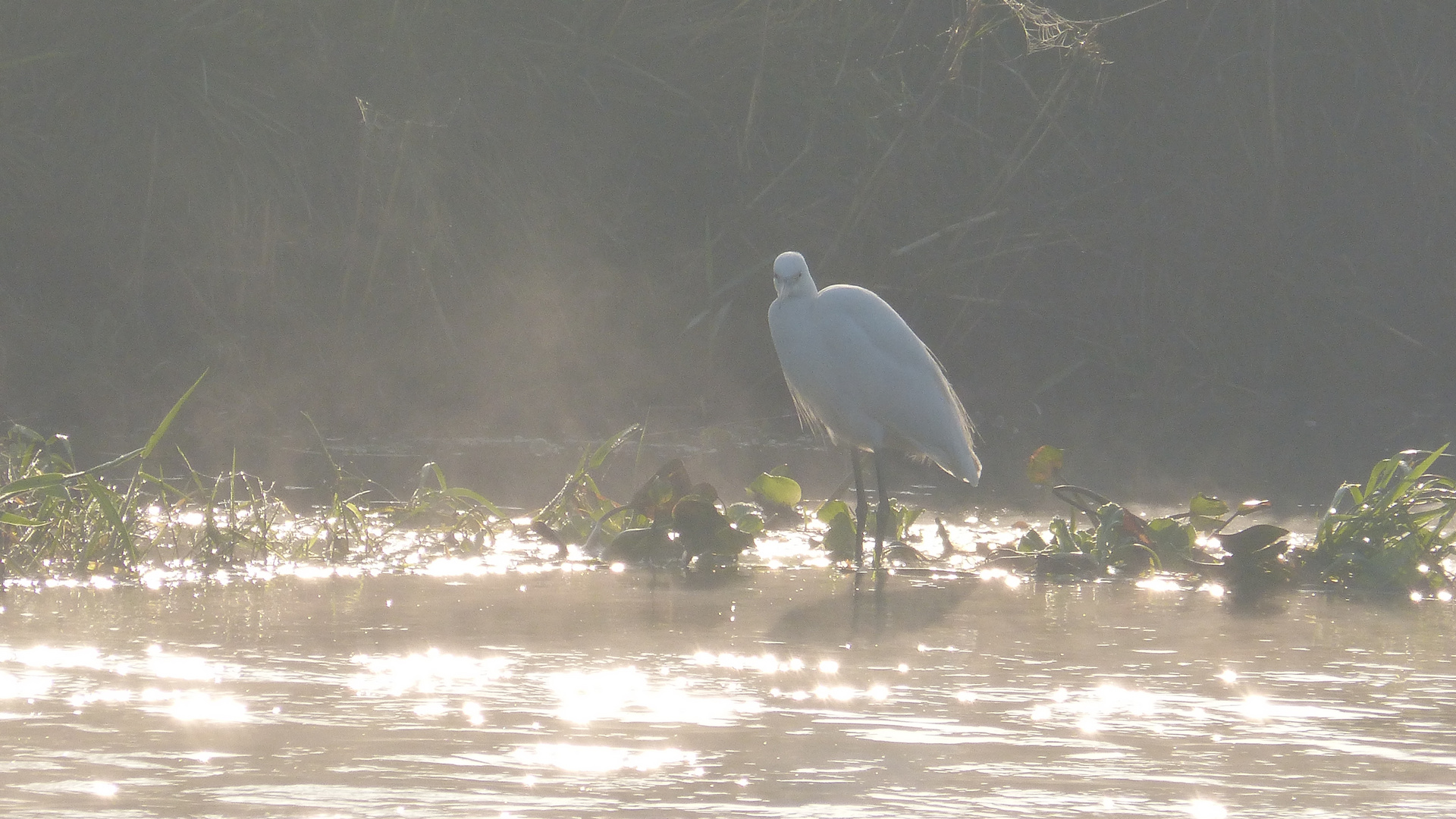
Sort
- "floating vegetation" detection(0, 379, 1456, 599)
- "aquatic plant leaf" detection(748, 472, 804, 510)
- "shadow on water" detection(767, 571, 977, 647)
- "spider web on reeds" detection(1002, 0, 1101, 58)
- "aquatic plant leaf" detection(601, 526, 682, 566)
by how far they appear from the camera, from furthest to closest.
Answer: "spider web on reeds" detection(1002, 0, 1101, 58)
"aquatic plant leaf" detection(748, 472, 804, 510)
"aquatic plant leaf" detection(601, 526, 682, 566)
"floating vegetation" detection(0, 379, 1456, 599)
"shadow on water" detection(767, 571, 977, 647)

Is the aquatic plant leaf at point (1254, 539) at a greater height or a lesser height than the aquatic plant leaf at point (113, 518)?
lesser

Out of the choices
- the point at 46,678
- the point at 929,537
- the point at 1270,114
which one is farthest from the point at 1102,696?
the point at 1270,114

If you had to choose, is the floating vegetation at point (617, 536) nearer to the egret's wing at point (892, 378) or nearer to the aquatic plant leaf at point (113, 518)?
the aquatic plant leaf at point (113, 518)

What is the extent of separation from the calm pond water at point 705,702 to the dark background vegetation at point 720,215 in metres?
2.69

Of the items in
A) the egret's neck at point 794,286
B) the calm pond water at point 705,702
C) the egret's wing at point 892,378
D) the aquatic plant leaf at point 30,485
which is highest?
the egret's neck at point 794,286

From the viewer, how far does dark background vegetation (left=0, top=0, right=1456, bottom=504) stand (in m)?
7.43

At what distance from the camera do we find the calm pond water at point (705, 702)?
237 centimetres

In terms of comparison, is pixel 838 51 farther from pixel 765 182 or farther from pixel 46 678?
pixel 46 678

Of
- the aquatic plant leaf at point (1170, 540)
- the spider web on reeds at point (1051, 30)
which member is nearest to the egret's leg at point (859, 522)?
the aquatic plant leaf at point (1170, 540)

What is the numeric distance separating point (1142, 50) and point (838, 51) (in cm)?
172

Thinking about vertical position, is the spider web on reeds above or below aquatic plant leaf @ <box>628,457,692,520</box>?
above

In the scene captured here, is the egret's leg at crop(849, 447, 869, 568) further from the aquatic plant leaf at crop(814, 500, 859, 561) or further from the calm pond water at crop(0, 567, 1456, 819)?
the calm pond water at crop(0, 567, 1456, 819)

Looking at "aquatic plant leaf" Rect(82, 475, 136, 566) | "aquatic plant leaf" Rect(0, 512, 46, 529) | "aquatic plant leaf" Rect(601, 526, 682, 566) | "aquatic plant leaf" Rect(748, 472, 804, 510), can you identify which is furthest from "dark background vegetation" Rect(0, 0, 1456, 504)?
"aquatic plant leaf" Rect(0, 512, 46, 529)

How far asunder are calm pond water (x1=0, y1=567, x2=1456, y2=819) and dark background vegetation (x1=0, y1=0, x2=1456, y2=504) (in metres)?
2.69
